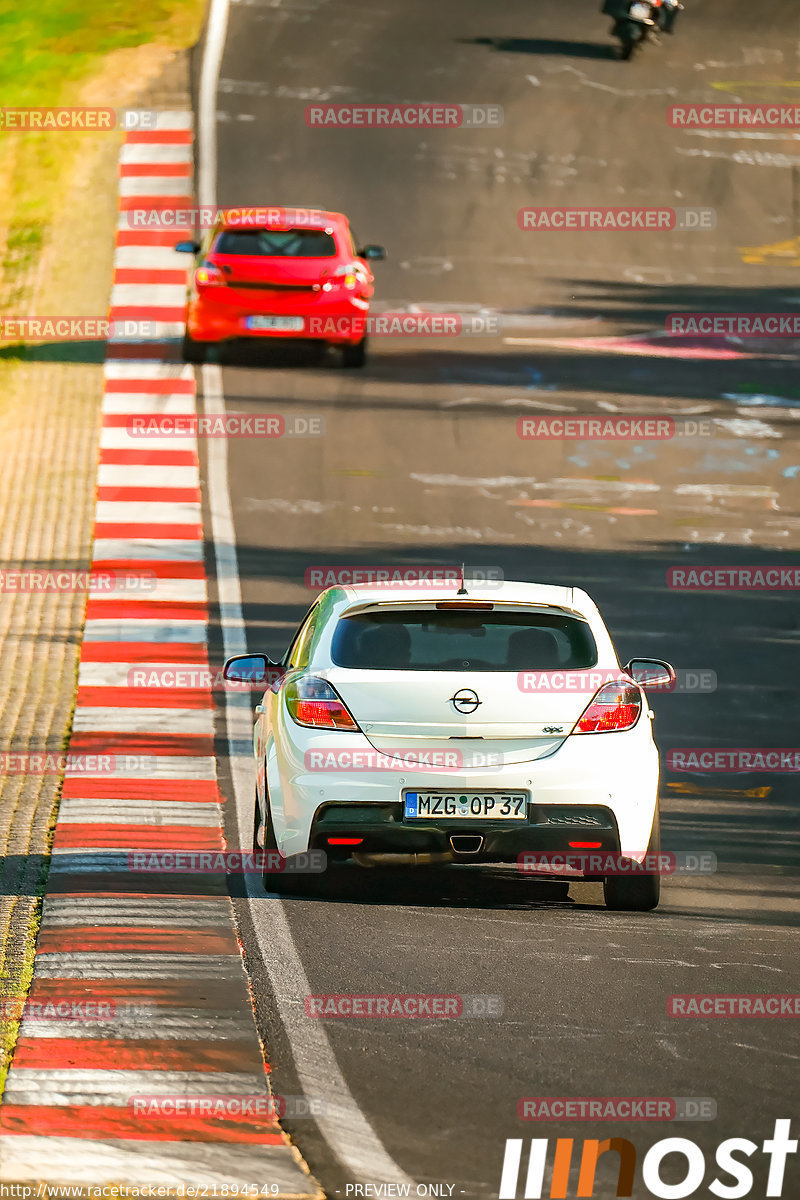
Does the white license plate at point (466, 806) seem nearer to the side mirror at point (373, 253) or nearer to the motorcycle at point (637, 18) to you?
the side mirror at point (373, 253)

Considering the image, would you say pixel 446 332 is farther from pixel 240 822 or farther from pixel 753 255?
pixel 240 822

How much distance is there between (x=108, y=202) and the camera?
3203cm

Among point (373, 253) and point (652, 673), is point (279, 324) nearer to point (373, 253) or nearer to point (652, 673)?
point (373, 253)

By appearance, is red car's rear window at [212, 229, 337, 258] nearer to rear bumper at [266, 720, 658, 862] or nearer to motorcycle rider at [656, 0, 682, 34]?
rear bumper at [266, 720, 658, 862]

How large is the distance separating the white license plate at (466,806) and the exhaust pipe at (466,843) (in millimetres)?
81

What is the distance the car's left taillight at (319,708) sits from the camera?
9.33m

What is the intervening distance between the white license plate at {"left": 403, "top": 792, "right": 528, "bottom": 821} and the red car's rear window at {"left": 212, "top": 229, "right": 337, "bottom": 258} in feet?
47.7

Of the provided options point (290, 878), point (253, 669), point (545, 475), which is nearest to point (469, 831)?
point (290, 878)

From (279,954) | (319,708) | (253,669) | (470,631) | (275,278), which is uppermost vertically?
(470,631)

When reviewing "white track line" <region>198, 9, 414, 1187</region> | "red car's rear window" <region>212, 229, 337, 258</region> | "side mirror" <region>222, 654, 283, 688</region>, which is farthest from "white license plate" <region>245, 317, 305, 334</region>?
"side mirror" <region>222, 654, 283, 688</region>

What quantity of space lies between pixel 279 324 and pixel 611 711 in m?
14.2

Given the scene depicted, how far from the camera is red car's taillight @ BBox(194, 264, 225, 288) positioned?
22875mm

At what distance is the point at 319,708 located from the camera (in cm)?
940

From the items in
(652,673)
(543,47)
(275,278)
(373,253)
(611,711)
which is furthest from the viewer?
(543,47)
